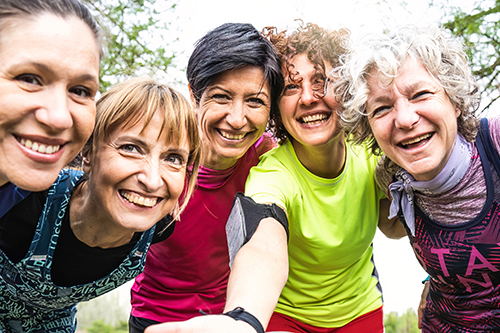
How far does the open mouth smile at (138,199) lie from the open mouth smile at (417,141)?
3.84 feet

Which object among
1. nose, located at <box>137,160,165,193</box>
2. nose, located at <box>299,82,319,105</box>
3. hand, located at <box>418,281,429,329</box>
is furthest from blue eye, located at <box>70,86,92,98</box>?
hand, located at <box>418,281,429,329</box>

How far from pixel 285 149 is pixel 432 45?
0.91 meters

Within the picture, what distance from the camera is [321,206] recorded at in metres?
2.39

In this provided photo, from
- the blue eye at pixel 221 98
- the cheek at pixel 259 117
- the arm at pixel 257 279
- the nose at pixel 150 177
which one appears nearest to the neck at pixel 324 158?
the cheek at pixel 259 117

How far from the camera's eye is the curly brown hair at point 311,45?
7.84 ft

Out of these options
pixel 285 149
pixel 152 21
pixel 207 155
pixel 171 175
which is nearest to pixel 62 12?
pixel 171 175

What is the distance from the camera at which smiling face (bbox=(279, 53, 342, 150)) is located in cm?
233

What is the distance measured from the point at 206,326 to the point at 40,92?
0.95 metres

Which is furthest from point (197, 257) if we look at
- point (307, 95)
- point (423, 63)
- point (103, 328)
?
point (103, 328)

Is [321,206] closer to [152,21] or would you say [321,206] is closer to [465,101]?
[465,101]

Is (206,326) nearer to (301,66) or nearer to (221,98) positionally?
(221,98)

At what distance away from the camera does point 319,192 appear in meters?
2.40

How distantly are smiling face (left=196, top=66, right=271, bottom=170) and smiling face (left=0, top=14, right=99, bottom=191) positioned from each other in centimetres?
84

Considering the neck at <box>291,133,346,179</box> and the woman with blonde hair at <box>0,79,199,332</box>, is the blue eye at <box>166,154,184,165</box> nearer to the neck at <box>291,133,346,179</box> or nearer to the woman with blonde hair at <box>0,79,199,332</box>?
the woman with blonde hair at <box>0,79,199,332</box>
